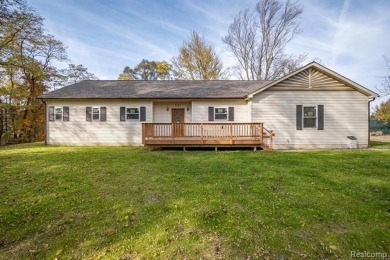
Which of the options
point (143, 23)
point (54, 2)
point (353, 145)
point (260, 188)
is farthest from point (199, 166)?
point (143, 23)

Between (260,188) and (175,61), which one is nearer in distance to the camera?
(260,188)

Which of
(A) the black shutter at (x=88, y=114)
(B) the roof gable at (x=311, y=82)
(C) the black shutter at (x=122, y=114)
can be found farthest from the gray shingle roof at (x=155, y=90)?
(B) the roof gable at (x=311, y=82)

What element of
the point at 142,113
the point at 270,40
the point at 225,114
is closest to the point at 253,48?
the point at 270,40

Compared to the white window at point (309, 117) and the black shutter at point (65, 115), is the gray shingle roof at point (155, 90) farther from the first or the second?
the white window at point (309, 117)

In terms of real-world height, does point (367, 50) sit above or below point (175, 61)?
below

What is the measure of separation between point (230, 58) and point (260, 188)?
2663cm

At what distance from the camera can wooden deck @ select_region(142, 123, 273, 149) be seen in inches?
458

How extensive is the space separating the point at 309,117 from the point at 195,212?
35.4 feet

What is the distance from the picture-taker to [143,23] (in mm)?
19188

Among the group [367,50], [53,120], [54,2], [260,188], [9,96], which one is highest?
[54,2]

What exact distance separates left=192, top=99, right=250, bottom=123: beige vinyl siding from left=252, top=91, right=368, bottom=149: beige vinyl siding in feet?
4.79

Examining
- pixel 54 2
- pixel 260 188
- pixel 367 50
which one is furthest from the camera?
pixel 367 50

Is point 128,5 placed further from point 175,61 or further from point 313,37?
point 313,37

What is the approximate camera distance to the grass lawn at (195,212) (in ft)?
11.5
